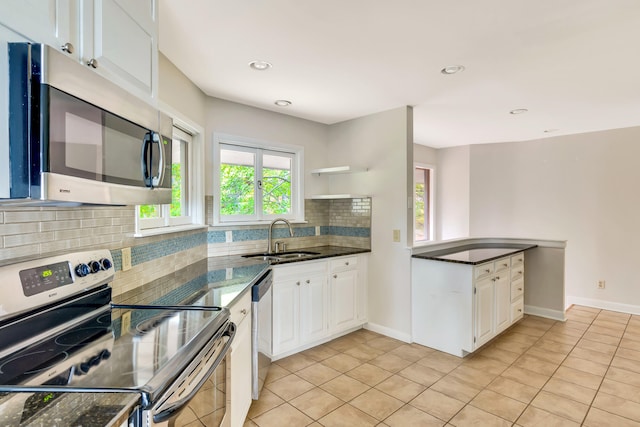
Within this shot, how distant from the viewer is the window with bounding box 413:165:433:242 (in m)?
5.70

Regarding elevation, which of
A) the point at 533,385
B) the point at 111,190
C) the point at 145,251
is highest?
the point at 111,190

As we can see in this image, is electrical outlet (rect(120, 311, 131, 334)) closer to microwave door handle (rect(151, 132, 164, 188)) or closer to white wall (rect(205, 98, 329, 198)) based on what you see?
microwave door handle (rect(151, 132, 164, 188))

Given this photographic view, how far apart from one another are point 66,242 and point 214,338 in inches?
30.6

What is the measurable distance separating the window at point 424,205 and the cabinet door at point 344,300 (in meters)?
2.61

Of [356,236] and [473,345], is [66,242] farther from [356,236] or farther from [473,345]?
[473,345]

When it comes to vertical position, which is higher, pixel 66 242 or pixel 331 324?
pixel 66 242

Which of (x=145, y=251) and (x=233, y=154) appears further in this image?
(x=233, y=154)

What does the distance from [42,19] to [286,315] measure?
2495 mm

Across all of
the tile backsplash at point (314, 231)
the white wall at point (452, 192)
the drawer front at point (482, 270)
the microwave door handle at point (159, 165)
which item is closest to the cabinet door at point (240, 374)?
the microwave door handle at point (159, 165)

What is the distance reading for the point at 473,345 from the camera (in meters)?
2.88

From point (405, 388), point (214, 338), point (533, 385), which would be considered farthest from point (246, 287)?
point (533, 385)

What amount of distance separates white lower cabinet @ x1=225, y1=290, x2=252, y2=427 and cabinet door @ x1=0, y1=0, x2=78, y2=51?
1193 millimetres

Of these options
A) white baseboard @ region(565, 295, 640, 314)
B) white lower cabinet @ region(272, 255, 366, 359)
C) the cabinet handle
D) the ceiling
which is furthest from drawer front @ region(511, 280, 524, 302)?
the cabinet handle

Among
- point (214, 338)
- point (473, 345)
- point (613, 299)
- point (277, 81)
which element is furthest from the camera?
point (613, 299)
